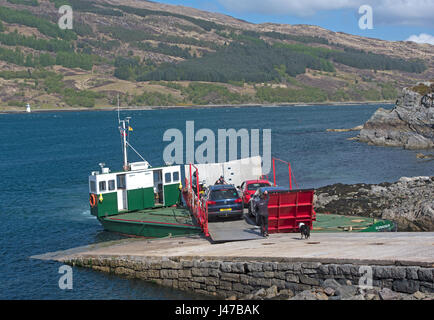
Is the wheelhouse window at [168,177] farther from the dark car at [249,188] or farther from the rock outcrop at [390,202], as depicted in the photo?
the rock outcrop at [390,202]

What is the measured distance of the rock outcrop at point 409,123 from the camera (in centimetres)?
7550

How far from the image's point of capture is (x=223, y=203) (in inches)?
969

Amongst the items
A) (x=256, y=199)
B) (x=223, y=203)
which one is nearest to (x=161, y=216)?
(x=223, y=203)

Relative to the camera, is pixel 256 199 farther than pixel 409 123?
No

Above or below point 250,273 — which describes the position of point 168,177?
above

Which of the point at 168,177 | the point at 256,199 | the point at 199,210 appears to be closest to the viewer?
the point at 256,199

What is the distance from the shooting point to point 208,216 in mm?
24672

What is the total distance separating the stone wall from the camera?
1488 cm

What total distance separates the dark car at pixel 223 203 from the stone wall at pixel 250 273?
444 centimetres

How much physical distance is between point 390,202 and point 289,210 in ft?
44.5

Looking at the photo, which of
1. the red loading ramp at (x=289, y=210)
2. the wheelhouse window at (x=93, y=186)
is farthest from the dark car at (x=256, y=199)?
the wheelhouse window at (x=93, y=186)

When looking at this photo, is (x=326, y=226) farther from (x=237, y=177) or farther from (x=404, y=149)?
(x=404, y=149)

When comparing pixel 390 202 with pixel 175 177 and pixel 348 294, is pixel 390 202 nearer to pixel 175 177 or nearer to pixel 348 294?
pixel 175 177

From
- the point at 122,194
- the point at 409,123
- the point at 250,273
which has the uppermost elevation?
the point at 409,123
